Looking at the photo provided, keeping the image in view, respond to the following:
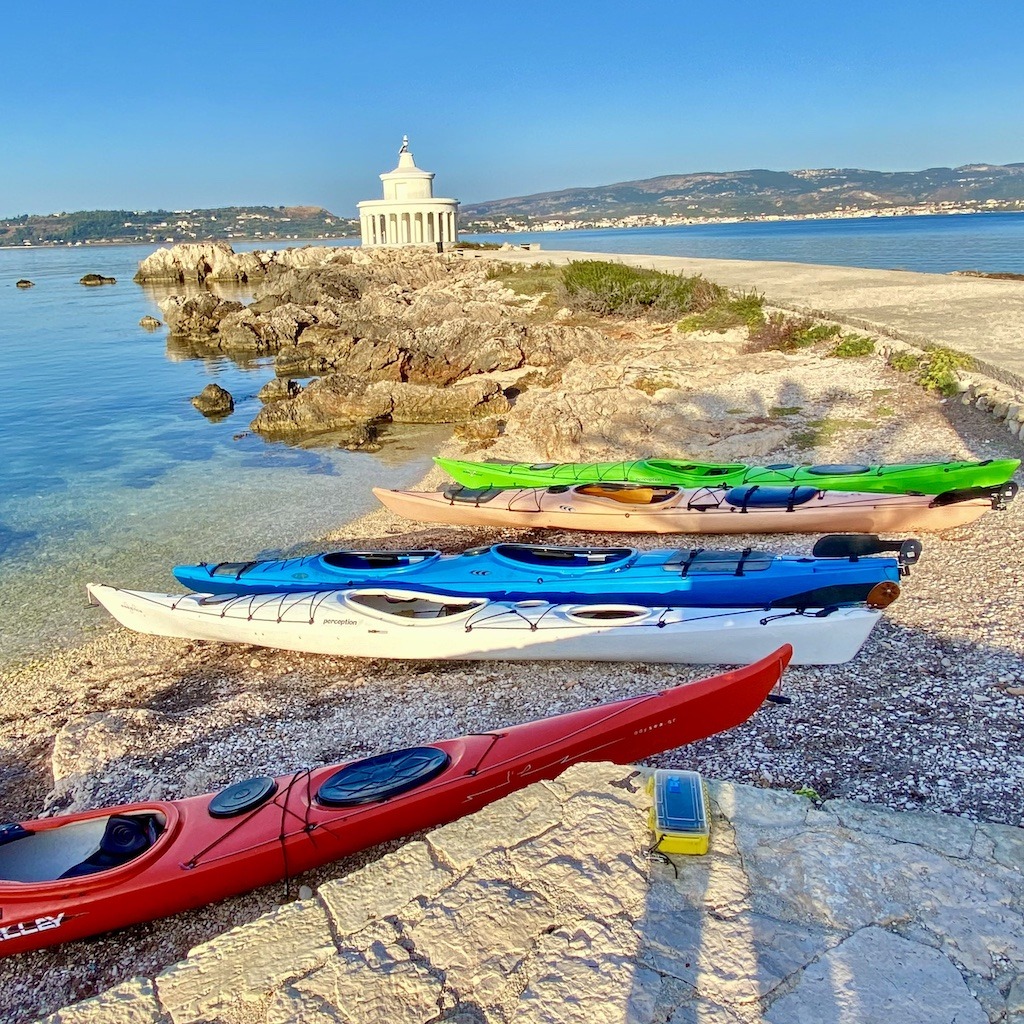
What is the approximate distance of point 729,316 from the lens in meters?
19.0

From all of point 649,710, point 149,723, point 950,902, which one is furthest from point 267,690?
point 950,902

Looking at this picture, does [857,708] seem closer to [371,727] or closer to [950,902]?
[950,902]

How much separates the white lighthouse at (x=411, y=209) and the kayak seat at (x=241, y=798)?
46020 mm

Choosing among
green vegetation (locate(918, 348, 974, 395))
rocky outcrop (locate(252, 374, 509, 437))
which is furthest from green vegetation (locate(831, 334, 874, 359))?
rocky outcrop (locate(252, 374, 509, 437))

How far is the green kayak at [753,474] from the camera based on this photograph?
8.38m

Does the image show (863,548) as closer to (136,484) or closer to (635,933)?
(635,933)

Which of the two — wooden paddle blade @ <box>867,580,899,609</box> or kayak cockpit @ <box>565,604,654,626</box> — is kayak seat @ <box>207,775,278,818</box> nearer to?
kayak cockpit @ <box>565,604,654,626</box>

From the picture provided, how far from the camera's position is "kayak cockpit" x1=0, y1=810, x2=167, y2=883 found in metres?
4.10

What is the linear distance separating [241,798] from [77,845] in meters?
1.02

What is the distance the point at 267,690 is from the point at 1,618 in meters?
4.01

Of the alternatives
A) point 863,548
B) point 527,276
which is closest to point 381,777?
point 863,548

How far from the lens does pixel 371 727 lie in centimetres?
587

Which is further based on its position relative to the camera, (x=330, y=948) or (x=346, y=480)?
(x=346, y=480)

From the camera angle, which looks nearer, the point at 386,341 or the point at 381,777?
the point at 381,777
